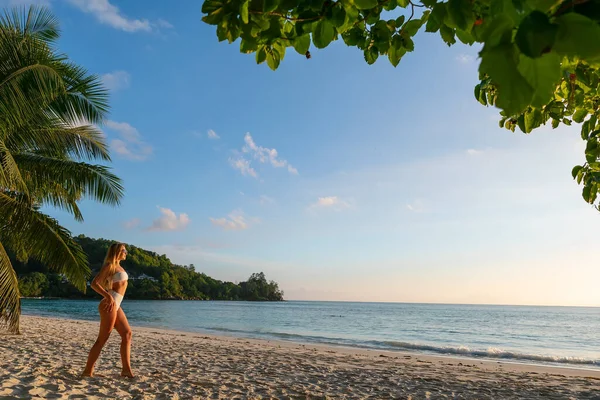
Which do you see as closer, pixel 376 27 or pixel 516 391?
pixel 376 27

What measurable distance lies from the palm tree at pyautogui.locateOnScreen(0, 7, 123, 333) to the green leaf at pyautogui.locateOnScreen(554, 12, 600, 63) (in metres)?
8.25

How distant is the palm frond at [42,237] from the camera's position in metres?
8.46

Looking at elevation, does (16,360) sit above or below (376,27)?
below

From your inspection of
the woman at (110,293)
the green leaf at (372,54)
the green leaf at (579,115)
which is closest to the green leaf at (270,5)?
the green leaf at (372,54)

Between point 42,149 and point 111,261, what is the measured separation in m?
6.22

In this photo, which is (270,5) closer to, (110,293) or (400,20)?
(400,20)

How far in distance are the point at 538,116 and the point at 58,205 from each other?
421 inches

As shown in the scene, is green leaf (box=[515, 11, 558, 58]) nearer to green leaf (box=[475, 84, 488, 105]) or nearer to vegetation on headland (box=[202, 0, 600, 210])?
vegetation on headland (box=[202, 0, 600, 210])

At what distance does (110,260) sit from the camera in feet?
17.0

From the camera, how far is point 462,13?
1.06 m

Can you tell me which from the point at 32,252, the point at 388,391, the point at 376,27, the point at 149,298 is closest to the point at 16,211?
the point at 32,252

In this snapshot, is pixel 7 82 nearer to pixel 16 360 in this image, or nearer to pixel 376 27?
pixel 16 360

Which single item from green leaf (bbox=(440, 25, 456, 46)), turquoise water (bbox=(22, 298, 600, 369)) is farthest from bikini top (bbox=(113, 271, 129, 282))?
turquoise water (bbox=(22, 298, 600, 369))

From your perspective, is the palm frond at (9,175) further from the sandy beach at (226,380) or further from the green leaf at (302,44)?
the green leaf at (302,44)
